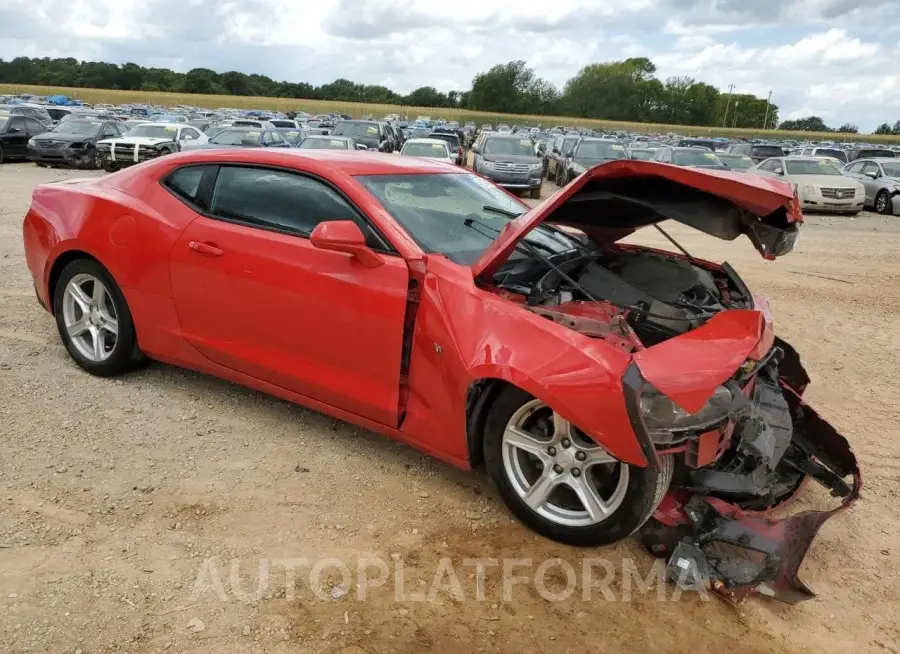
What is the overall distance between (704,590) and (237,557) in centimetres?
192

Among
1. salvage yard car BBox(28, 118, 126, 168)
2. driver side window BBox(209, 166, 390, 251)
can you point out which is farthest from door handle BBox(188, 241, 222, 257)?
salvage yard car BBox(28, 118, 126, 168)

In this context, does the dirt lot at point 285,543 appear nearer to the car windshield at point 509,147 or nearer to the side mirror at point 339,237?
the side mirror at point 339,237

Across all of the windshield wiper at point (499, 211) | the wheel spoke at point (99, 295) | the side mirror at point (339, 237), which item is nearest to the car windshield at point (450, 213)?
the windshield wiper at point (499, 211)

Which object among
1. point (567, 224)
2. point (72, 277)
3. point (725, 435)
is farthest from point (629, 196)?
point (72, 277)

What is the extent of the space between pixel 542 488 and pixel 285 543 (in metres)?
1.15

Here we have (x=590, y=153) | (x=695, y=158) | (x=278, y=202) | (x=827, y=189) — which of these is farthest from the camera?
(x=590, y=153)

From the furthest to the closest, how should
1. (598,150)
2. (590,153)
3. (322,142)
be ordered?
1. (598,150)
2. (590,153)
3. (322,142)

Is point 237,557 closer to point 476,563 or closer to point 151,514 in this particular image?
point 151,514

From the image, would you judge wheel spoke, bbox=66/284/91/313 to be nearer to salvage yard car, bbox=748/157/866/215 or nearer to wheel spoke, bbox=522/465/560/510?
wheel spoke, bbox=522/465/560/510

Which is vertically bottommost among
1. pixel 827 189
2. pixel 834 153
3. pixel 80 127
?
pixel 80 127

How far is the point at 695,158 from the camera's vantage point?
18.7 metres

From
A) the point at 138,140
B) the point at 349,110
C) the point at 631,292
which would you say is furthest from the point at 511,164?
the point at 349,110

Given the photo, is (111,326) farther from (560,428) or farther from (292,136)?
(292,136)

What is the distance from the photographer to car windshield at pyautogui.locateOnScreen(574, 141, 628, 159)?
781 inches
